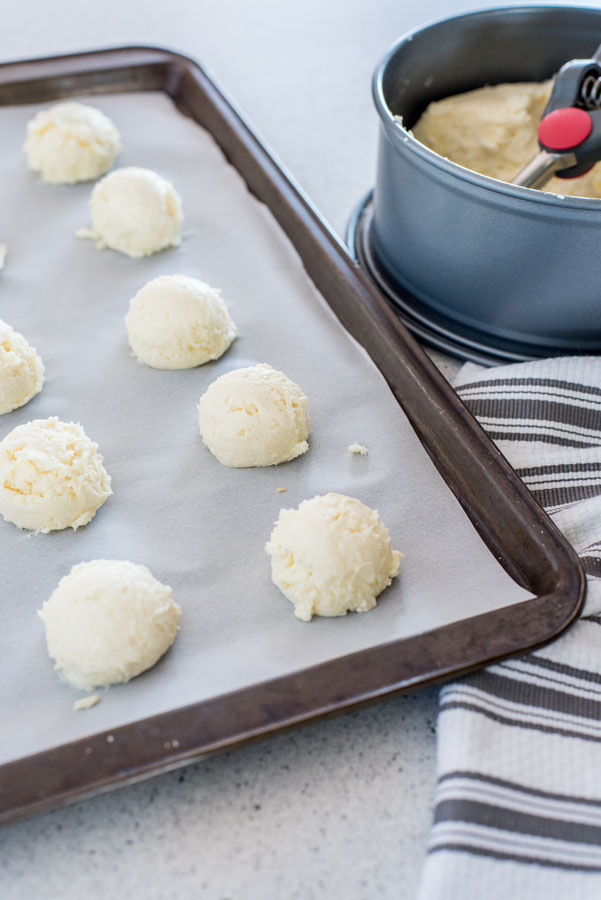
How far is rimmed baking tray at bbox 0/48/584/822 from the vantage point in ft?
2.16

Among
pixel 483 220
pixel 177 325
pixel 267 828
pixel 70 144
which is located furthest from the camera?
pixel 70 144

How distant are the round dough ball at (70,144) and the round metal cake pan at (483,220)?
1.56 feet

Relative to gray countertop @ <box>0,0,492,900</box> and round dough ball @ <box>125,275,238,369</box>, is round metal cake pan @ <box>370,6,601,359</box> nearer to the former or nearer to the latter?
round dough ball @ <box>125,275,238,369</box>

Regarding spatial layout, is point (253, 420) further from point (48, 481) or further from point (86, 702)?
point (86, 702)

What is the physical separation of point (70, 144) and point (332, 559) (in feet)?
2.93

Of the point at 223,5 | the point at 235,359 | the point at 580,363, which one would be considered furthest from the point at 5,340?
the point at 223,5

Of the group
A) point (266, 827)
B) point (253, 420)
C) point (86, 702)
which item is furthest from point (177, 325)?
point (266, 827)

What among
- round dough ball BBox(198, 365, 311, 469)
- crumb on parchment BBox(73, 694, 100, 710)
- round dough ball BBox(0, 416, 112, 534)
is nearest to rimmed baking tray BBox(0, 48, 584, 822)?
crumb on parchment BBox(73, 694, 100, 710)

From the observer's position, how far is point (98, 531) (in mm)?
912

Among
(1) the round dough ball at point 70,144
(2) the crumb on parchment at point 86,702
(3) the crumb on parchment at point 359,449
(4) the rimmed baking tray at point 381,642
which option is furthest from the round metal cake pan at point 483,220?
(2) the crumb on parchment at point 86,702

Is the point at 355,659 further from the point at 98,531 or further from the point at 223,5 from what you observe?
the point at 223,5

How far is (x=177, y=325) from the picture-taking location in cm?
105

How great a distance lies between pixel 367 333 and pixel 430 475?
23 cm

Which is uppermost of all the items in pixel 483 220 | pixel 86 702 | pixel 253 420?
pixel 483 220
